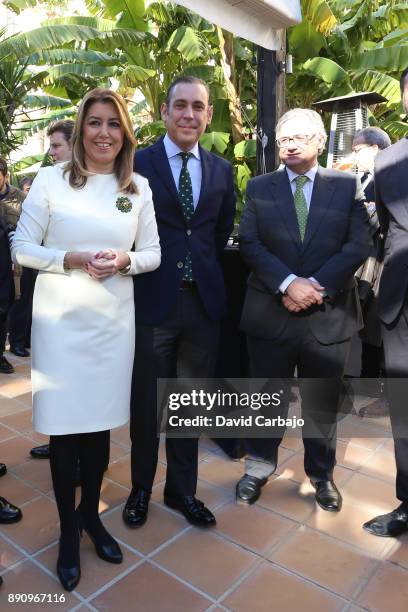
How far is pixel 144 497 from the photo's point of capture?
2.60 m

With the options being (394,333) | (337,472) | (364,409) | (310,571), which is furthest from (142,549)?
(364,409)

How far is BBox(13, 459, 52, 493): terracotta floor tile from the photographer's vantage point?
9.47 feet

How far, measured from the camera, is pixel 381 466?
125 inches

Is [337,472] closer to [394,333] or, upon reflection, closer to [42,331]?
[394,333]

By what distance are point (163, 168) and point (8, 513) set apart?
6.14ft

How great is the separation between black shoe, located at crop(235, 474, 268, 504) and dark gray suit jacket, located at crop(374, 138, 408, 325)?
115cm

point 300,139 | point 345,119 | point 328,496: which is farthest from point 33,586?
point 345,119

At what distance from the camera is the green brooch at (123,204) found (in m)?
2.10

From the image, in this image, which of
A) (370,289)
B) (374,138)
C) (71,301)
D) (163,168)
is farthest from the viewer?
(374,138)

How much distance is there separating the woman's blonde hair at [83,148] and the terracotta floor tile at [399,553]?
2.00 metres

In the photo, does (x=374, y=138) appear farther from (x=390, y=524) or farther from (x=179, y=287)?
(x=390, y=524)

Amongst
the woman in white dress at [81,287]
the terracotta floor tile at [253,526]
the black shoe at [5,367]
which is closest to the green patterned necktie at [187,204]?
the woman in white dress at [81,287]

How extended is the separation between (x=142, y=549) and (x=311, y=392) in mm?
1151

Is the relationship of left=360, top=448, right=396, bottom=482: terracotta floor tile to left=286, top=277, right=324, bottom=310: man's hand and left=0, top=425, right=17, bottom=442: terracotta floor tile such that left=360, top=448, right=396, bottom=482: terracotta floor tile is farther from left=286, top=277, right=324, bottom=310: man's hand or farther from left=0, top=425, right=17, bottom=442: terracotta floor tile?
left=0, top=425, right=17, bottom=442: terracotta floor tile
